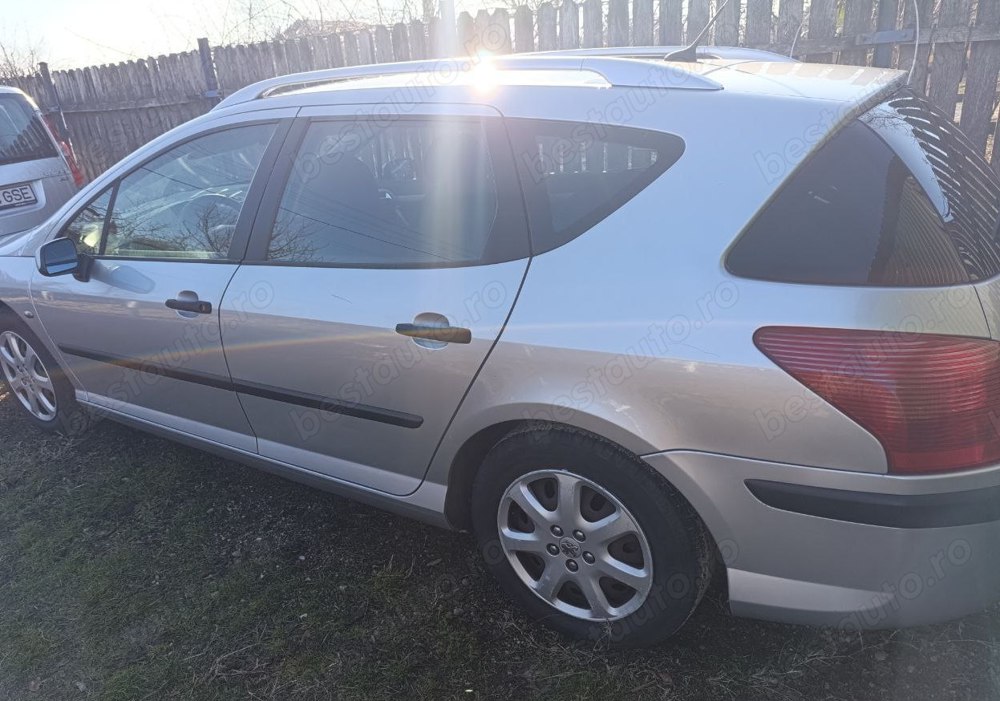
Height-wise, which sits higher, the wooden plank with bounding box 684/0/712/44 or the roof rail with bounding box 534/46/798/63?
the wooden plank with bounding box 684/0/712/44

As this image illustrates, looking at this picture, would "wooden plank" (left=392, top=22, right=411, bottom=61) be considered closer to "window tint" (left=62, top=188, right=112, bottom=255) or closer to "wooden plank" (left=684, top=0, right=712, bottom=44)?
"wooden plank" (left=684, top=0, right=712, bottom=44)

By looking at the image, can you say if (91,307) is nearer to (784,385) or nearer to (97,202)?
(97,202)

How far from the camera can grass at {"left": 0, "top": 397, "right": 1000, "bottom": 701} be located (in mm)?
2115

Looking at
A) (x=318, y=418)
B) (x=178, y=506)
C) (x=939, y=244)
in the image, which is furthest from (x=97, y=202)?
(x=939, y=244)

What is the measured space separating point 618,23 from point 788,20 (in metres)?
1.22

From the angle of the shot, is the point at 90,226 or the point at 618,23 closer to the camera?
the point at 90,226

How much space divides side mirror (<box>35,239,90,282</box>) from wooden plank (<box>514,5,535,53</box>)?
3908mm

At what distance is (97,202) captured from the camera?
126 inches

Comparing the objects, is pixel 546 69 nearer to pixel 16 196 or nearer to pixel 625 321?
pixel 625 321

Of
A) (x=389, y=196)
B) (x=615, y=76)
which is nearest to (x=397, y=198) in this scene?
(x=389, y=196)

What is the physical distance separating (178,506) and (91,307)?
3.16 feet

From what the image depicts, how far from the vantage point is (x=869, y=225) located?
167cm

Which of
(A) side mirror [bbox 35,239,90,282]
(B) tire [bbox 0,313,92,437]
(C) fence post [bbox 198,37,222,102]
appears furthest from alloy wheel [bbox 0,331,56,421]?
(C) fence post [bbox 198,37,222,102]

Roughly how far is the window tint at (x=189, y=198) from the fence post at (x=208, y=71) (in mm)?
5065
